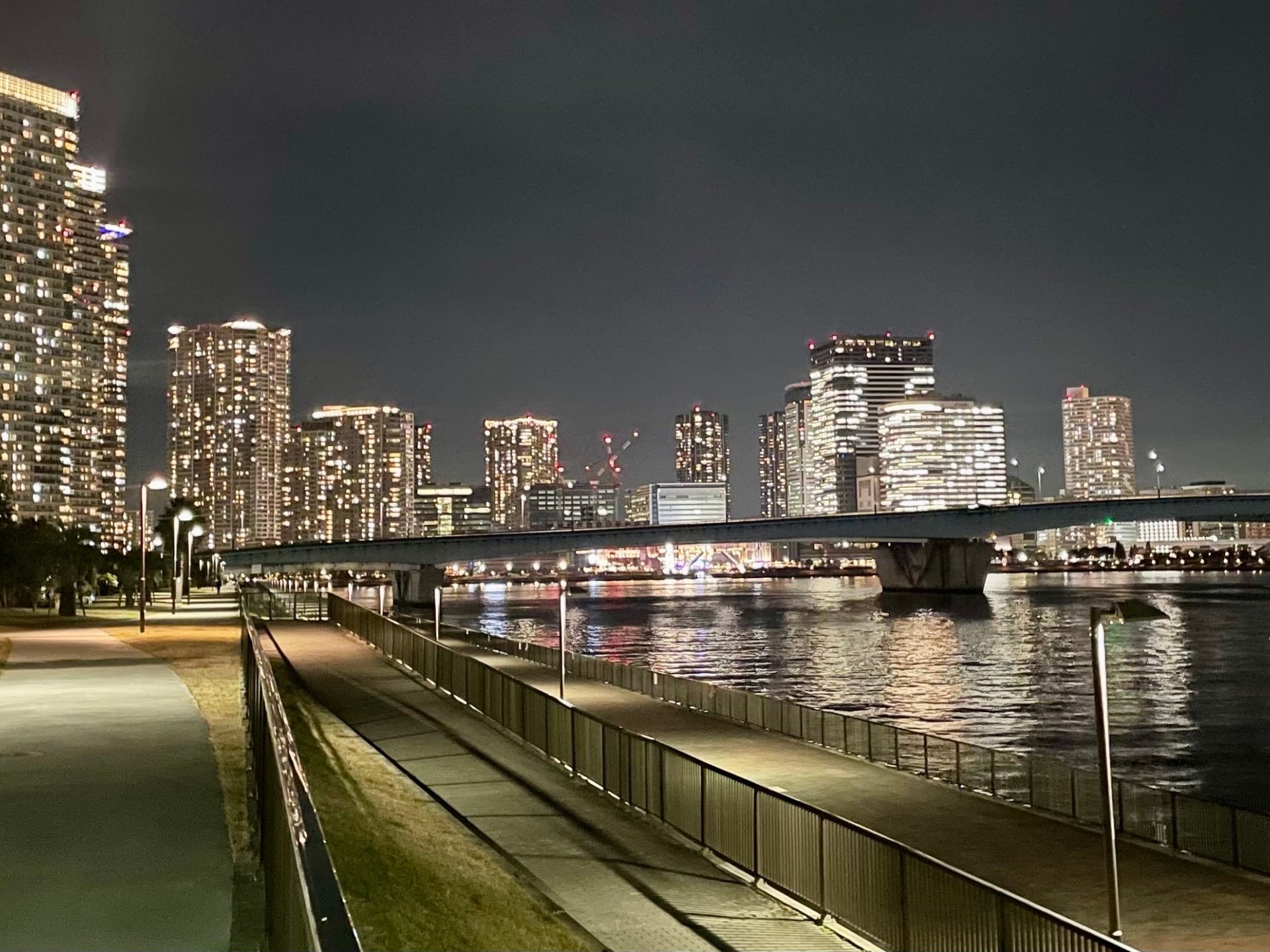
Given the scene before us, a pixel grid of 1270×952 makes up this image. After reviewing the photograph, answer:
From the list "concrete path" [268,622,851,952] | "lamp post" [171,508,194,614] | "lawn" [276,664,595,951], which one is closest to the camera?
"lawn" [276,664,595,951]

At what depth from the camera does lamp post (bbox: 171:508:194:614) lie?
3194 inches

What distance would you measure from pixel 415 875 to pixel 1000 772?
70.1 feet

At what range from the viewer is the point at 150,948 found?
34.9ft

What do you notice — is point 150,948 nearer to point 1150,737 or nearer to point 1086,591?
point 1150,737

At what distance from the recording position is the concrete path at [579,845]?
16625mm

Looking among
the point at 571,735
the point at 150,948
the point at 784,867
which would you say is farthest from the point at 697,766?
the point at 150,948

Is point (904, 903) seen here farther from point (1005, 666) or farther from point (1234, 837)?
point (1005, 666)

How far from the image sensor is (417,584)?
538 ft

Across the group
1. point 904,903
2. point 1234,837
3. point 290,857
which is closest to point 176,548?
point 1234,837

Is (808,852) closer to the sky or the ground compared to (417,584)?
closer to the ground

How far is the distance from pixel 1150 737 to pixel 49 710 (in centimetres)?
3423

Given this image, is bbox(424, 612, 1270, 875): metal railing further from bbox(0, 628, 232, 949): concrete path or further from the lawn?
bbox(0, 628, 232, 949): concrete path

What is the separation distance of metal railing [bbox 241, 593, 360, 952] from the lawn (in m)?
1.66

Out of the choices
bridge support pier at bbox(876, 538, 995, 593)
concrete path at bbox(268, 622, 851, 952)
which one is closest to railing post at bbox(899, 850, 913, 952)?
concrete path at bbox(268, 622, 851, 952)
